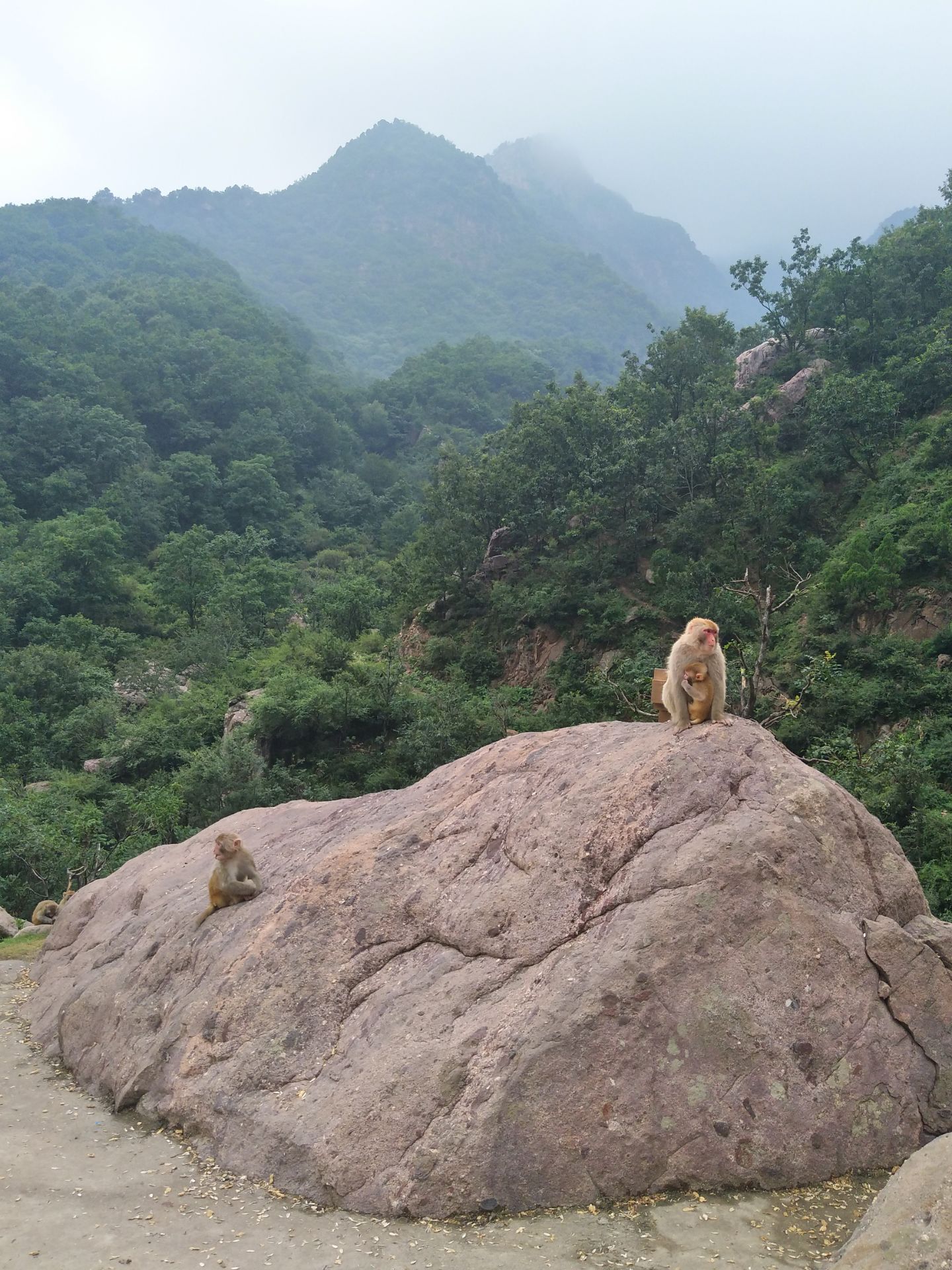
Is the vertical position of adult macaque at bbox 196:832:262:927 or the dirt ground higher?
adult macaque at bbox 196:832:262:927

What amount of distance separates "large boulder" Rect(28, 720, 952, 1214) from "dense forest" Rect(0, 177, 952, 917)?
21.7 ft

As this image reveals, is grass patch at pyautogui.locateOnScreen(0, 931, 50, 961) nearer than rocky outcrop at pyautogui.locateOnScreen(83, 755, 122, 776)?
Yes

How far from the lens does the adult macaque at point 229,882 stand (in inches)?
361

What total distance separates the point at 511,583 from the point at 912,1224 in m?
27.3

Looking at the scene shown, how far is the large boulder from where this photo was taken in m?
6.12

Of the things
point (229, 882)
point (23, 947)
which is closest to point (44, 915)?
point (23, 947)

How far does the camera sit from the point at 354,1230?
5.97 m

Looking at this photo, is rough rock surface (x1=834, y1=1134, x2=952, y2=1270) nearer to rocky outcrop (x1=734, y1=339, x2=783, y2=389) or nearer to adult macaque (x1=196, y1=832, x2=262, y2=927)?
adult macaque (x1=196, y1=832, x2=262, y2=927)

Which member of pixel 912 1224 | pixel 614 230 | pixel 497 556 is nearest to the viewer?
pixel 912 1224

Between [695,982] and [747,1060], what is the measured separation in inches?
22.2

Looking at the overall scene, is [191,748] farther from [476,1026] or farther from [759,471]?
[476,1026]

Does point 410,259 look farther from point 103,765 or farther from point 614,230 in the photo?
point 103,765

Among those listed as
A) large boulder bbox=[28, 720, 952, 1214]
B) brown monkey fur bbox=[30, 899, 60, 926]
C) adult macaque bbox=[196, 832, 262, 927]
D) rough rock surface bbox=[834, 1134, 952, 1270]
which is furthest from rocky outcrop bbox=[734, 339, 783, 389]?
rough rock surface bbox=[834, 1134, 952, 1270]

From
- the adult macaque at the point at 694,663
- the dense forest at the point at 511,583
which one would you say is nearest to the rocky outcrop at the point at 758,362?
the dense forest at the point at 511,583
